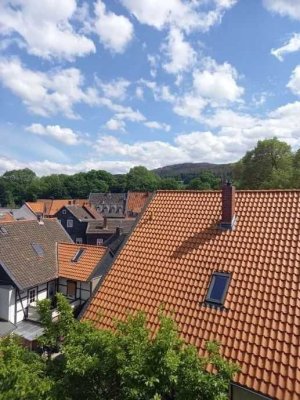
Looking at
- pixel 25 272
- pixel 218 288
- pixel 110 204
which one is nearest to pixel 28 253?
pixel 25 272

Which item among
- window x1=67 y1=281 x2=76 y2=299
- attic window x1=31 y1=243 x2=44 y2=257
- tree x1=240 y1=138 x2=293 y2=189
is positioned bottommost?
window x1=67 y1=281 x2=76 y2=299

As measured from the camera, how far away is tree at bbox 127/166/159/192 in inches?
4464

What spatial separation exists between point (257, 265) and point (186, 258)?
7.67ft

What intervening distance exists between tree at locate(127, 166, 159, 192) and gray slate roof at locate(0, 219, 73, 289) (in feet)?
279

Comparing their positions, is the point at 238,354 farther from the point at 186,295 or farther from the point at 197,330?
the point at 186,295

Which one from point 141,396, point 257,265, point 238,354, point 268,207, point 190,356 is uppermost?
point 268,207

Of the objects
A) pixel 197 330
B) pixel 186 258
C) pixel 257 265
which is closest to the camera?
pixel 197 330

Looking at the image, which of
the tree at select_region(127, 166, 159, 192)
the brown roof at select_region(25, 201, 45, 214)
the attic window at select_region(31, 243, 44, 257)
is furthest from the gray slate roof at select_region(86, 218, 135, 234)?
the tree at select_region(127, 166, 159, 192)

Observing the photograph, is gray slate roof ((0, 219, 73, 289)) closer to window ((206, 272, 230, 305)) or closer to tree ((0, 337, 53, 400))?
window ((206, 272, 230, 305))

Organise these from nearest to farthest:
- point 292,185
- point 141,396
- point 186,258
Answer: point 141,396 → point 186,258 → point 292,185

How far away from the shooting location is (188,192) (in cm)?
1371

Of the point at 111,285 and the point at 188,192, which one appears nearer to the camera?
the point at 111,285

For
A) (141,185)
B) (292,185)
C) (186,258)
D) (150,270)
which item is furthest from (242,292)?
(141,185)

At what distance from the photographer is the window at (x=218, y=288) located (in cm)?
917
